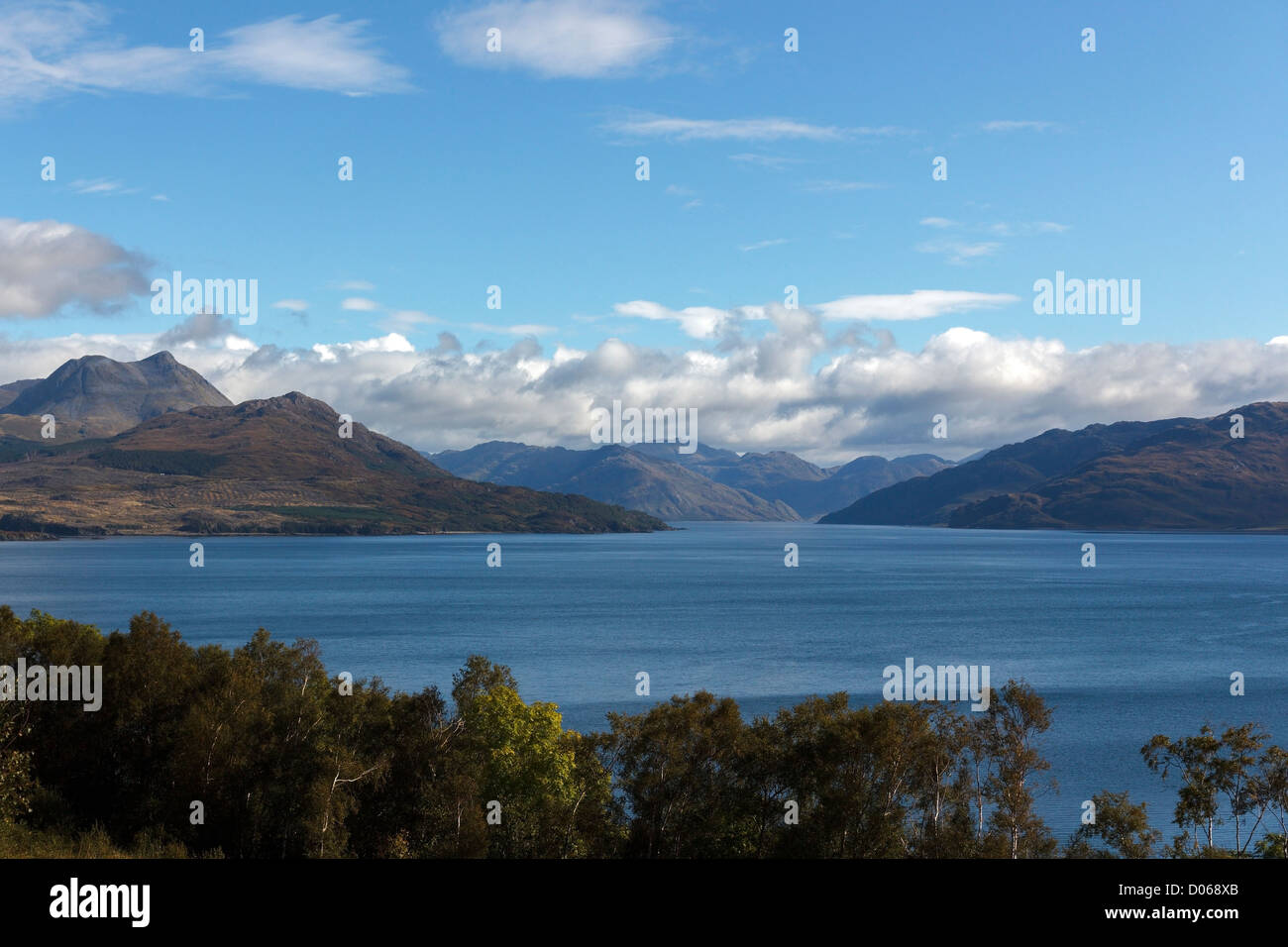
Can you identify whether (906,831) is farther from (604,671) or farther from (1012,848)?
(604,671)

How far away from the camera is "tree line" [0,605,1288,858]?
150 ft

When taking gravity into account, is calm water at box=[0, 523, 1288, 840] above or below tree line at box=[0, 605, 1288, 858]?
below

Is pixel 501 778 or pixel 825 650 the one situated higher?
pixel 501 778

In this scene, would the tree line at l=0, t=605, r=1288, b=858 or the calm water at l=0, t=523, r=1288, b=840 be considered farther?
the calm water at l=0, t=523, r=1288, b=840

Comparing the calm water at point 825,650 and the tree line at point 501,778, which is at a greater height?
the tree line at point 501,778

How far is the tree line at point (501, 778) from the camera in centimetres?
4584

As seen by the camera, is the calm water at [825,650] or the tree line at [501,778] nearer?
the tree line at [501,778]

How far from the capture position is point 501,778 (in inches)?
2124

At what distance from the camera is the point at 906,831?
5084 cm

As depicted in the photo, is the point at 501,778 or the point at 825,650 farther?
the point at 825,650
